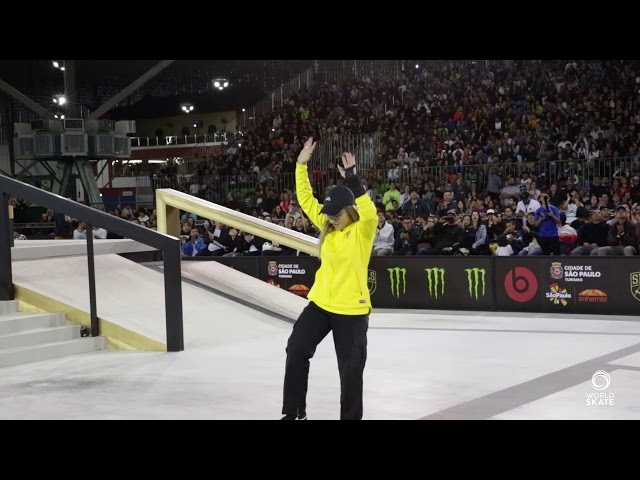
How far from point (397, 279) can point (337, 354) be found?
30.6 ft

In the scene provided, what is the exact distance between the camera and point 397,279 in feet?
49.6

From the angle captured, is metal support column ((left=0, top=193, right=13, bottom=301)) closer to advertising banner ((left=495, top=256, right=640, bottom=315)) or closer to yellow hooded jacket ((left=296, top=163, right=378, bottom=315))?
yellow hooded jacket ((left=296, top=163, right=378, bottom=315))

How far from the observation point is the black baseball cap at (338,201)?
582cm

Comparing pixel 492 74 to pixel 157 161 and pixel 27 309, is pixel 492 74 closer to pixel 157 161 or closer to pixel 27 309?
pixel 27 309

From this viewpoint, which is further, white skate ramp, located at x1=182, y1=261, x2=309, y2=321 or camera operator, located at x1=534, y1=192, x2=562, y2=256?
camera operator, located at x1=534, y1=192, x2=562, y2=256

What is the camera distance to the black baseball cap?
19.1 ft

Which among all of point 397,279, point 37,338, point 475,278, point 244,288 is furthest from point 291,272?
point 37,338

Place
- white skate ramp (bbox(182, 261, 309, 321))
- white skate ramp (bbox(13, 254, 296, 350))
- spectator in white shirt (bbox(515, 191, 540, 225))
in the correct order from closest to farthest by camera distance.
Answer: white skate ramp (bbox(13, 254, 296, 350)), white skate ramp (bbox(182, 261, 309, 321)), spectator in white shirt (bbox(515, 191, 540, 225))

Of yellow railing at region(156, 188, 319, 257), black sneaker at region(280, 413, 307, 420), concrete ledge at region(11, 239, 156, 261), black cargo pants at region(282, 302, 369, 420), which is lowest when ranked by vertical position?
black sneaker at region(280, 413, 307, 420)

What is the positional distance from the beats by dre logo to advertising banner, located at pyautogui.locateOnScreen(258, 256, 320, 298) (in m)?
3.42

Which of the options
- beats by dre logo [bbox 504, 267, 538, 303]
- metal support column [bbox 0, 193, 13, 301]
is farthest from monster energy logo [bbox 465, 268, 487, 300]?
metal support column [bbox 0, 193, 13, 301]

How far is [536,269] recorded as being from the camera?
1390cm
